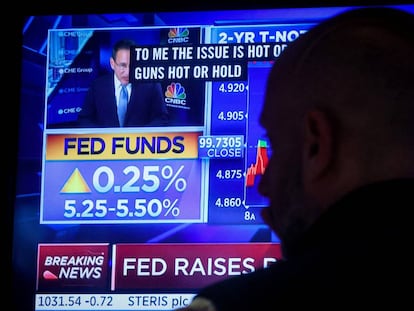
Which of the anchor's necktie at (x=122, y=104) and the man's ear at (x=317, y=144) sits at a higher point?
the anchor's necktie at (x=122, y=104)

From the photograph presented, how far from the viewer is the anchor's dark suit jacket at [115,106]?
190 cm

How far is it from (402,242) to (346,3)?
115 centimetres

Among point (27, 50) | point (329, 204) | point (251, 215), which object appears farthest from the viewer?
point (27, 50)

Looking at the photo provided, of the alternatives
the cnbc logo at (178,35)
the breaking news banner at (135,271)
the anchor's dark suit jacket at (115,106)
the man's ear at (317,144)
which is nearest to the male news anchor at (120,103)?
the anchor's dark suit jacket at (115,106)

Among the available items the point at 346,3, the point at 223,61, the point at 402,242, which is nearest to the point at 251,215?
the point at 223,61

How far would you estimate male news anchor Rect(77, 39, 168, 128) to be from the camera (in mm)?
1901

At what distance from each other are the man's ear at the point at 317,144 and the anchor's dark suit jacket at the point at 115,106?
956 mm

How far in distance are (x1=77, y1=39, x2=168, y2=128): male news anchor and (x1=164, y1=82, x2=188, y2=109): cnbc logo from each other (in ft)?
0.04

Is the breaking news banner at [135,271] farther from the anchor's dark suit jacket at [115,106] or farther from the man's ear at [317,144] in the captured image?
the man's ear at [317,144]

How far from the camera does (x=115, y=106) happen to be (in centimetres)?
192

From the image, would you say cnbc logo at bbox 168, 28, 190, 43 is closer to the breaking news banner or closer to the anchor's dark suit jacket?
the anchor's dark suit jacket

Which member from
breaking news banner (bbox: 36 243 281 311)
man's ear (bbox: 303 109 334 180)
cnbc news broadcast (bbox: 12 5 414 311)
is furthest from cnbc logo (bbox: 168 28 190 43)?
man's ear (bbox: 303 109 334 180)

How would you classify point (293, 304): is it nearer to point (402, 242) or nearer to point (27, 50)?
point (402, 242)

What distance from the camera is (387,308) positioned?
0.76m
